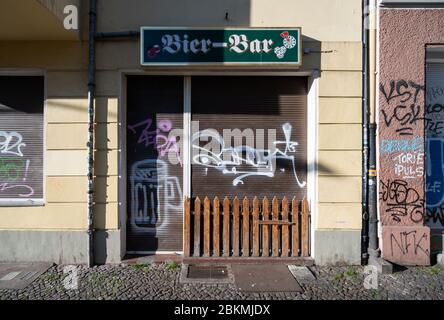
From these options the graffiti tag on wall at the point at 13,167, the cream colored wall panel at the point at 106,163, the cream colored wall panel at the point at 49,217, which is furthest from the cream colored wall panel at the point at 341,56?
the graffiti tag on wall at the point at 13,167

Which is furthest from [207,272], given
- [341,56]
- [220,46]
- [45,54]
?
[45,54]

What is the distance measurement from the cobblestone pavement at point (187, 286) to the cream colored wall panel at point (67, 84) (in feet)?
7.93

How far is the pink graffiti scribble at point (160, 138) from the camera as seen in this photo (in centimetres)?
575

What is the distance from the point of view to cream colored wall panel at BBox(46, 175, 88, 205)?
5.38 m

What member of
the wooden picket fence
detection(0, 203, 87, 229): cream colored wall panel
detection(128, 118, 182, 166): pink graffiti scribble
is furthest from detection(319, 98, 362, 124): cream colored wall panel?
detection(0, 203, 87, 229): cream colored wall panel

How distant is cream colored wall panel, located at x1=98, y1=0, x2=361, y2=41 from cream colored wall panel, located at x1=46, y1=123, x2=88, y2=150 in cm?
144

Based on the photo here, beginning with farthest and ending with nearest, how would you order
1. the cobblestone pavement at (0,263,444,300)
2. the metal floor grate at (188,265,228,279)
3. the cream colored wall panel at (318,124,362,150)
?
the cream colored wall panel at (318,124,362,150) < the metal floor grate at (188,265,228,279) < the cobblestone pavement at (0,263,444,300)

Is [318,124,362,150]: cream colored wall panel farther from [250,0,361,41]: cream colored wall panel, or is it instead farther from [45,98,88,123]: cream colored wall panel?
[45,98,88,123]: cream colored wall panel

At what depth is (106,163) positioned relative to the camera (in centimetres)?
540

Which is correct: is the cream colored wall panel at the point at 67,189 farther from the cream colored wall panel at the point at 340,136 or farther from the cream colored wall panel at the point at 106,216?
the cream colored wall panel at the point at 340,136

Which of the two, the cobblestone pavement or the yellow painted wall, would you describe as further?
the yellow painted wall
